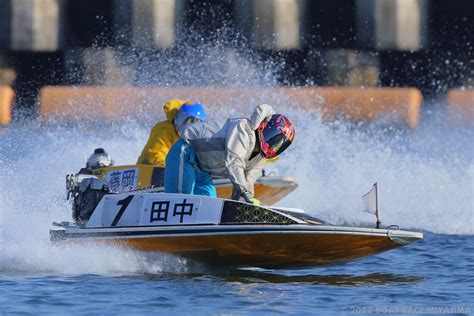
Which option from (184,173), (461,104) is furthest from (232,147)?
(461,104)

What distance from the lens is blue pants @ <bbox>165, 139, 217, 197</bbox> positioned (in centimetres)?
950

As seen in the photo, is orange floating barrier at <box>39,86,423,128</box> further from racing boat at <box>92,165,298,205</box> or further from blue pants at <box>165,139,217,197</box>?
blue pants at <box>165,139,217,197</box>

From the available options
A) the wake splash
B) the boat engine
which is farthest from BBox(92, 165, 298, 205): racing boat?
the boat engine

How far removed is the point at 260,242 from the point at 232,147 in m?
0.79

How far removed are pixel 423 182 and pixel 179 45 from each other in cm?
554

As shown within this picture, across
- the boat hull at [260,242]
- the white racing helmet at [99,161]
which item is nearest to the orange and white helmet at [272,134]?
the boat hull at [260,242]

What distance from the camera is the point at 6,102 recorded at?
19.0 metres

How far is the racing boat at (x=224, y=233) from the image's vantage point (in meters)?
8.81

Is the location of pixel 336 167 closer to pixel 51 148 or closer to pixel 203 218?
pixel 51 148

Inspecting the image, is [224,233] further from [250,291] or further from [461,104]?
[461,104]

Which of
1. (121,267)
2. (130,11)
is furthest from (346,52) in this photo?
(121,267)

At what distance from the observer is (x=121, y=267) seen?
9.46 m

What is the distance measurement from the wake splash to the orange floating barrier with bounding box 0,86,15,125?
508 millimetres

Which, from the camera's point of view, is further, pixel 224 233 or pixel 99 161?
pixel 99 161
